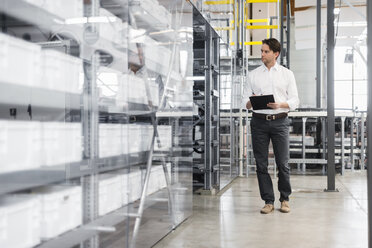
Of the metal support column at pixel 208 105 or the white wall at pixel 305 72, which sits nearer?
the metal support column at pixel 208 105

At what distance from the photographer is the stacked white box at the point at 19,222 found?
161cm

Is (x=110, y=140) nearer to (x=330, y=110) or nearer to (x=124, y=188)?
(x=124, y=188)

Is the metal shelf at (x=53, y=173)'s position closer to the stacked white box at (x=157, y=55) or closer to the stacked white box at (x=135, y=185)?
the stacked white box at (x=135, y=185)

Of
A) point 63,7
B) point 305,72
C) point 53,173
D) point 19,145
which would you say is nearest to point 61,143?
point 53,173

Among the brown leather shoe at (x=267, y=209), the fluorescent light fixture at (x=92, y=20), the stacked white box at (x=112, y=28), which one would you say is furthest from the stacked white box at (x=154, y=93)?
the brown leather shoe at (x=267, y=209)

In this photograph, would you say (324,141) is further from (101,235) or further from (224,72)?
(101,235)

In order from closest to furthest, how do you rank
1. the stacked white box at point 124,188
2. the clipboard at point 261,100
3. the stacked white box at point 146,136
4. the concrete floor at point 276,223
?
the stacked white box at point 124,188 < the stacked white box at point 146,136 < the concrete floor at point 276,223 < the clipboard at point 261,100

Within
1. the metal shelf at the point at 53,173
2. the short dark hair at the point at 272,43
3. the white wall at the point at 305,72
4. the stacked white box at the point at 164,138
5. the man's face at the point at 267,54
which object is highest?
the white wall at the point at 305,72

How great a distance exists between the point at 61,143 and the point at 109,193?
1.35ft

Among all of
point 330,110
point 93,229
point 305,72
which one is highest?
point 305,72

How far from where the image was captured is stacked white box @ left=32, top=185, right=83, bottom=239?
1.81 m

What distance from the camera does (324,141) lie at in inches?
304

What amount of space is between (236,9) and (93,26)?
5066mm

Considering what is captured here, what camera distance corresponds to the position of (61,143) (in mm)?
1879
